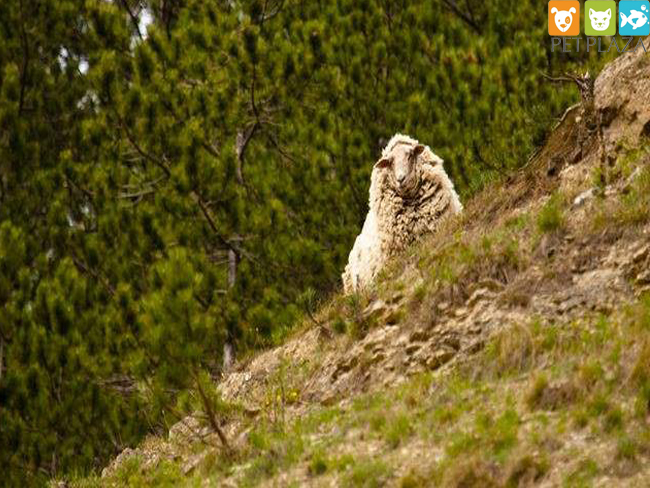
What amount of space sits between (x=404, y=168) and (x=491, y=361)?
13.1 feet

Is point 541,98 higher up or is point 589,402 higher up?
point 541,98

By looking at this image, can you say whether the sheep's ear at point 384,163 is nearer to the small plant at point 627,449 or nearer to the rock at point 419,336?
the rock at point 419,336

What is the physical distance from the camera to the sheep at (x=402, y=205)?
40.8 feet

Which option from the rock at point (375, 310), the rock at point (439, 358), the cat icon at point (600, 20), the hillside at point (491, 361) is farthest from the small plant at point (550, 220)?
the cat icon at point (600, 20)

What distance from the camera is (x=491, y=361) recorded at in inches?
348

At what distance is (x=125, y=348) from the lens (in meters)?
17.8

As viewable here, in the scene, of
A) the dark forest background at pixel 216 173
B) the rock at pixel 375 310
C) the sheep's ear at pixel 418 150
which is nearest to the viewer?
the rock at pixel 375 310

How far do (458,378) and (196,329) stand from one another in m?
6.89

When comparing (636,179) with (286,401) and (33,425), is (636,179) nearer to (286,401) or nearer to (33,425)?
(286,401)

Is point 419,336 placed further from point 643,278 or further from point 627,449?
point 627,449

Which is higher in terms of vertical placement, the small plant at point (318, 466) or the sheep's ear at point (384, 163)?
the sheep's ear at point (384, 163)

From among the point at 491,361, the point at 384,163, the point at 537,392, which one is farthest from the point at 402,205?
the point at 537,392

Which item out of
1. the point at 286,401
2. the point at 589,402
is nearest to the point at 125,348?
the point at 286,401

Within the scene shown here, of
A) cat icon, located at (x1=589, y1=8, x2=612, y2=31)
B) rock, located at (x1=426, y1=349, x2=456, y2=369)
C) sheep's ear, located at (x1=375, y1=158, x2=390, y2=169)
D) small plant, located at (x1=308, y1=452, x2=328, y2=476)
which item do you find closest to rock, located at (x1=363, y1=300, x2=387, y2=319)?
rock, located at (x1=426, y1=349, x2=456, y2=369)
